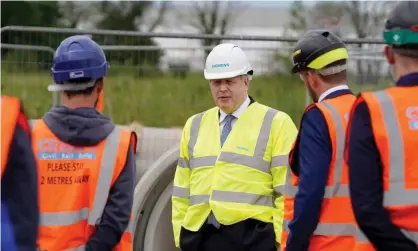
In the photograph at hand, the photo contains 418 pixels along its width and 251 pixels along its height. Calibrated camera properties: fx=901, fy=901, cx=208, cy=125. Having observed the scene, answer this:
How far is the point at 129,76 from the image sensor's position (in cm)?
738

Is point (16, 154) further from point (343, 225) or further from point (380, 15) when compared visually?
point (380, 15)

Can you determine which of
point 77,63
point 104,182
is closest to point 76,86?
point 77,63

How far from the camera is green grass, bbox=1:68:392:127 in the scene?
7355 millimetres

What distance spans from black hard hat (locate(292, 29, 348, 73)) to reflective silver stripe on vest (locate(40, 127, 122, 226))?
39.2 inches

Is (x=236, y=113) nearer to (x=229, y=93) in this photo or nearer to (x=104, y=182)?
(x=229, y=93)

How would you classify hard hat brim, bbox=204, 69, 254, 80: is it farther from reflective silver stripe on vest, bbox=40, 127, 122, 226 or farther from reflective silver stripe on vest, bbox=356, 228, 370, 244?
reflective silver stripe on vest, bbox=356, 228, 370, 244

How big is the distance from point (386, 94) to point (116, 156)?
52.3 inches

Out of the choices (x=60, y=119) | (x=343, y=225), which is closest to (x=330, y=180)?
(x=343, y=225)

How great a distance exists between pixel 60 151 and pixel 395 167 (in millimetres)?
1606

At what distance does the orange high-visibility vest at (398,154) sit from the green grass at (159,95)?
3873 mm

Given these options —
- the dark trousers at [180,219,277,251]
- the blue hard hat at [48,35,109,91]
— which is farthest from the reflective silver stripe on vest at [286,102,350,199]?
the dark trousers at [180,219,277,251]

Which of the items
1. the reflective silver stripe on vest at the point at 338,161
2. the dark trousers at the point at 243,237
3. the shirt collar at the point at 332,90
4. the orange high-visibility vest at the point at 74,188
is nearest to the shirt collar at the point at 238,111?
the dark trousers at the point at 243,237

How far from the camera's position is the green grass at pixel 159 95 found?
7.36m

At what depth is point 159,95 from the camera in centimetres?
764
